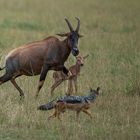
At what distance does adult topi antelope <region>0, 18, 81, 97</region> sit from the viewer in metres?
13.3

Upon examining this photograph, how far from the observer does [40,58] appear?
529 inches

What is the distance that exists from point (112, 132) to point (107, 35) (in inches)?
509

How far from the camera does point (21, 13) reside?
95.9 ft

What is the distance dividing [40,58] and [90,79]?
1.96m

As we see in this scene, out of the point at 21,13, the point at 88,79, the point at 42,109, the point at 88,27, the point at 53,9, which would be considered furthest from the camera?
the point at 53,9

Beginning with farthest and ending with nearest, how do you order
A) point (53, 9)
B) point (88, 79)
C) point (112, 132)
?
point (53, 9)
point (88, 79)
point (112, 132)

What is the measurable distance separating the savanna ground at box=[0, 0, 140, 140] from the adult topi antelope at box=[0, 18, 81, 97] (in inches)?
16.4

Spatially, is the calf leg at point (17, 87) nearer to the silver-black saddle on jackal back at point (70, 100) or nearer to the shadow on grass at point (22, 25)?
the silver-black saddle on jackal back at point (70, 100)

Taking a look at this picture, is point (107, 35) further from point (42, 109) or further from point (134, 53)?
point (42, 109)

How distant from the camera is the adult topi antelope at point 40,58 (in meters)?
13.3

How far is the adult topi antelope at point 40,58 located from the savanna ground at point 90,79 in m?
0.42

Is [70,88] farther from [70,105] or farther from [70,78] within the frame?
[70,105]

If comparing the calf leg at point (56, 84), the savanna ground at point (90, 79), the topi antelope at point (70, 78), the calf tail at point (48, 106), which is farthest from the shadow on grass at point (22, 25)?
the calf tail at point (48, 106)

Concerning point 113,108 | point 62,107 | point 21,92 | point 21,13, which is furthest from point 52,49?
point 21,13
